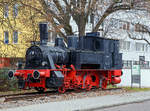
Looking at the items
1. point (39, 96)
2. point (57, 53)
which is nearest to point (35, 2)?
point (57, 53)

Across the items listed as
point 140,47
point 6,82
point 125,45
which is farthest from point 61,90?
point 140,47

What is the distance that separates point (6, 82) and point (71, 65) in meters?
4.67

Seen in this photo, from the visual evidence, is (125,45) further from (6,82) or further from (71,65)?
(71,65)

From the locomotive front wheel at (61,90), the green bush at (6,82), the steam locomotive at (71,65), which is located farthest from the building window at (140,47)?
the locomotive front wheel at (61,90)

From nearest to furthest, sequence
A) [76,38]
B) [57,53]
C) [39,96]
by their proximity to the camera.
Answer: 1. [39,96]
2. [57,53]
3. [76,38]

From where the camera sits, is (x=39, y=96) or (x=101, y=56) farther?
(x=101, y=56)

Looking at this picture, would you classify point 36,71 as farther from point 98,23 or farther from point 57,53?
point 98,23

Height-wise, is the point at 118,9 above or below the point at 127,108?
above

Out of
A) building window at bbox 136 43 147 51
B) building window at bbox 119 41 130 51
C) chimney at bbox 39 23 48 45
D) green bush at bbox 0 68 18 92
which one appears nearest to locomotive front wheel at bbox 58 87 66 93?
chimney at bbox 39 23 48 45

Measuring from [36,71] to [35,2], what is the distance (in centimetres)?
675

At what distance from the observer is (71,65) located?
53.2 ft

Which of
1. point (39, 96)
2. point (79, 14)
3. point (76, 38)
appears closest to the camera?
point (39, 96)

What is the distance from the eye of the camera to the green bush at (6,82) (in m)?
17.8

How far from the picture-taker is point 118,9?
22375mm
